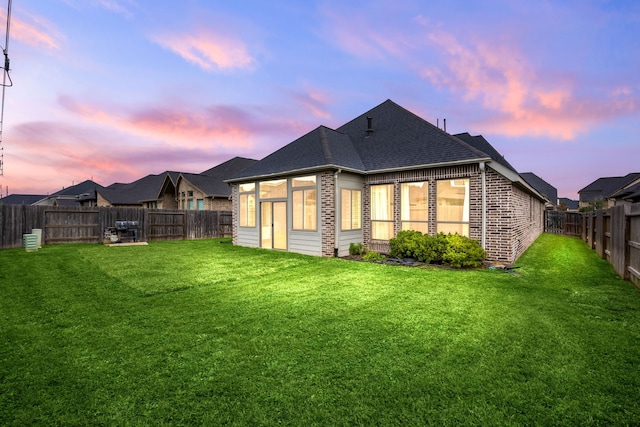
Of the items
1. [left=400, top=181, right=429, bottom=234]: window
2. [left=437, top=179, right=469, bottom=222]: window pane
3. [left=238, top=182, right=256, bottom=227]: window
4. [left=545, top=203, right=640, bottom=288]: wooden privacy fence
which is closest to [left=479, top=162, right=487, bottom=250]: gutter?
[left=437, top=179, right=469, bottom=222]: window pane

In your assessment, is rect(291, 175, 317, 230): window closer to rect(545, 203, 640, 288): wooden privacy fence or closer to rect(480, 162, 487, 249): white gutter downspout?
rect(480, 162, 487, 249): white gutter downspout

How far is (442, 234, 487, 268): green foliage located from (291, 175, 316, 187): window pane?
210 inches

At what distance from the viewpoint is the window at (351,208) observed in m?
11.4

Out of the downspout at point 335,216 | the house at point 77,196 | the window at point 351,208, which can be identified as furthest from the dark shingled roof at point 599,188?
the house at point 77,196

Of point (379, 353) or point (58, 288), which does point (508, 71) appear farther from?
point (58, 288)

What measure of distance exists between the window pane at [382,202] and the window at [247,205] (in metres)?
5.67

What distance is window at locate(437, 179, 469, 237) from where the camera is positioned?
32.4 ft

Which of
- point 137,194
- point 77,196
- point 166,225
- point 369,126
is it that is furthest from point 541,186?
point 77,196

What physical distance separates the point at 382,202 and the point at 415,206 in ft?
4.49

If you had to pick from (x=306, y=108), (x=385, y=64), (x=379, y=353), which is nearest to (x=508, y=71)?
(x=385, y=64)

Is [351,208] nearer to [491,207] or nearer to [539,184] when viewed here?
[491,207]

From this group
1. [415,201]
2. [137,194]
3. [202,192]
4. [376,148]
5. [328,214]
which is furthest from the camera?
[137,194]

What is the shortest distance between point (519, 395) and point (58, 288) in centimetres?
829

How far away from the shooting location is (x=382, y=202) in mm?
11812
